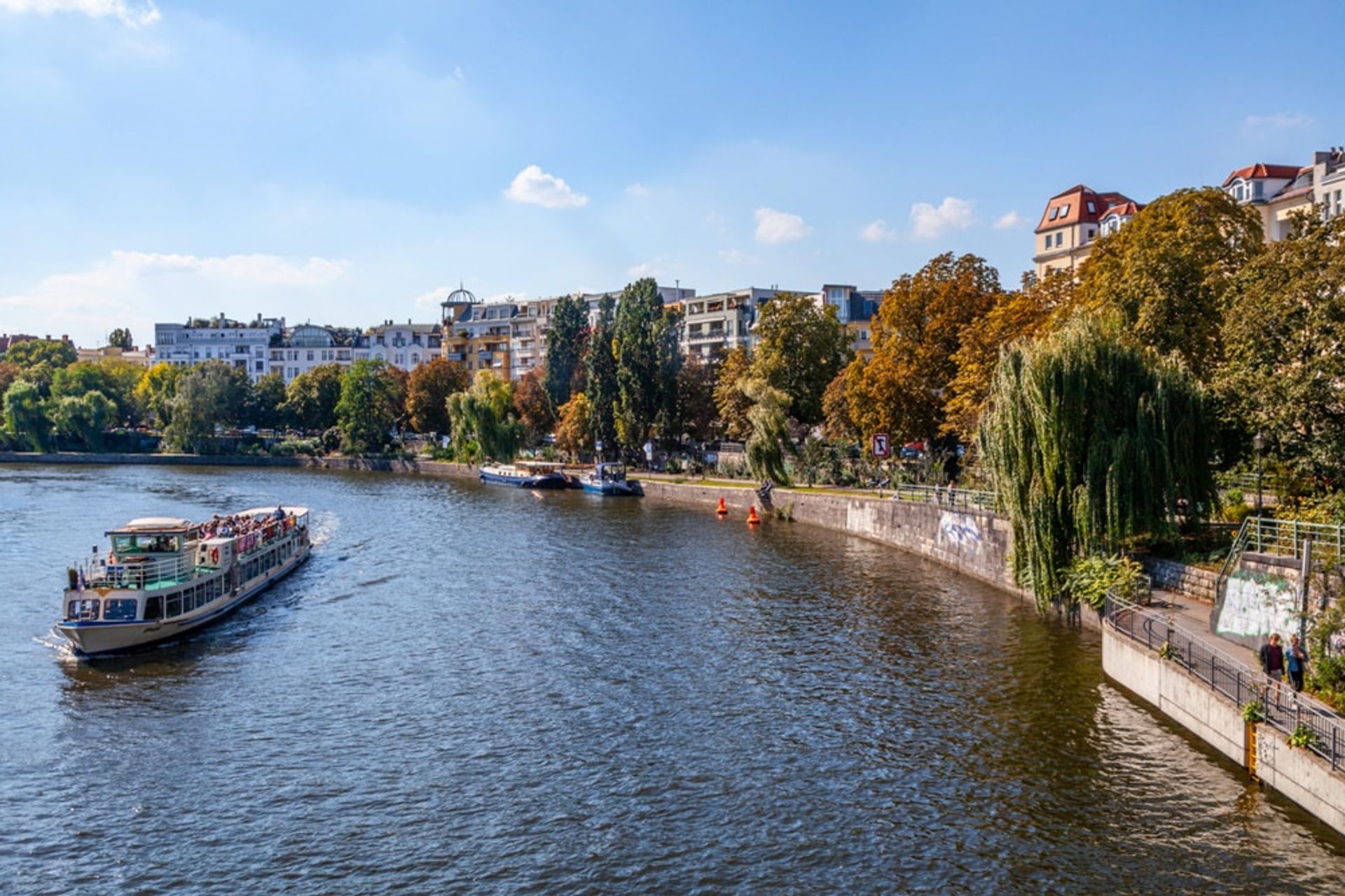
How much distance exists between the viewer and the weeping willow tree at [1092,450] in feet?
116

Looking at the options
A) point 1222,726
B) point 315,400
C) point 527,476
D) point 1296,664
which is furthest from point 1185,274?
point 315,400

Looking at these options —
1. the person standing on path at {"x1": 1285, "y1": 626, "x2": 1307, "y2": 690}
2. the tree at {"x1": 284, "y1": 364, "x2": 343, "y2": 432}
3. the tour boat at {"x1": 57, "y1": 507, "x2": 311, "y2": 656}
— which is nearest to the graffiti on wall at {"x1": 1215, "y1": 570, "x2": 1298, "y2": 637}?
the person standing on path at {"x1": 1285, "y1": 626, "x2": 1307, "y2": 690}

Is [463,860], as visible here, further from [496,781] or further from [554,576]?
[554,576]

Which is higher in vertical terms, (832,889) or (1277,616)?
A: (1277,616)

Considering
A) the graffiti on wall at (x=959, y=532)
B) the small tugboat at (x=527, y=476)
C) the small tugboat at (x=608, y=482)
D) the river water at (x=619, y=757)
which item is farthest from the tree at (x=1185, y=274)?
the small tugboat at (x=527, y=476)

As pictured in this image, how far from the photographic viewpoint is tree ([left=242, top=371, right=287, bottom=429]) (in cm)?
16462

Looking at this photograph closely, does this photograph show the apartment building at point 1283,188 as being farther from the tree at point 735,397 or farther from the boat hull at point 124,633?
the boat hull at point 124,633

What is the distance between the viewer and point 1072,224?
312 feet

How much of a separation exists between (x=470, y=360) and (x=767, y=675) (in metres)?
162

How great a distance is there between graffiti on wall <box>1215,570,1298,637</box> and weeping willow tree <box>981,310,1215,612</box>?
667 centimetres

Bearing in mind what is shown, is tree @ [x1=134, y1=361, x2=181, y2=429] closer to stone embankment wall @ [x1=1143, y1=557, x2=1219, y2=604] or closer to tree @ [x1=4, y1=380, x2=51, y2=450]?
tree @ [x1=4, y1=380, x2=51, y2=450]

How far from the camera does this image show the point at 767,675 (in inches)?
1257

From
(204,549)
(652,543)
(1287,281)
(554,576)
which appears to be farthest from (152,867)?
(652,543)

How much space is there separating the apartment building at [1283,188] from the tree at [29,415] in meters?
151
